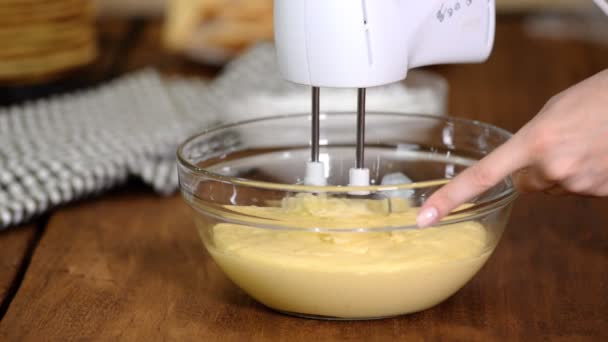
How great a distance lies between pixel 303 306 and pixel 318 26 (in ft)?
0.74

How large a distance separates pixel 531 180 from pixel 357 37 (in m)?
0.18

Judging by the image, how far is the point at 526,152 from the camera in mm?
663

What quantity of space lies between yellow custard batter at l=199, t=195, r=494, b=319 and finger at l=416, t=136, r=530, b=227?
0.11 ft

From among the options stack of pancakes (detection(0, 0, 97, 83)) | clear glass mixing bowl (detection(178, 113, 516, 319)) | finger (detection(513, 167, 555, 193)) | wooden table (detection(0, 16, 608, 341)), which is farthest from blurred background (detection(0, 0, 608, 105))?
finger (detection(513, 167, 555, 193))

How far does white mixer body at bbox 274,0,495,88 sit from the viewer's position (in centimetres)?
69

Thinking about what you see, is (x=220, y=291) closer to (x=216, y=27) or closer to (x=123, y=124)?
(x=123, y=124)

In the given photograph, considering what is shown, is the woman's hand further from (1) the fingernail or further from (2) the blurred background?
(2) the blurred background

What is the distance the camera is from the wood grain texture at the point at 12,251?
2.84ft

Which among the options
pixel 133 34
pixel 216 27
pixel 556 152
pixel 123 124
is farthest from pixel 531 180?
pixel 133 34

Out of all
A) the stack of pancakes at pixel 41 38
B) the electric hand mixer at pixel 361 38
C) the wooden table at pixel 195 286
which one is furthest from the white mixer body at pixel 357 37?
the stack of pancakes at pixel 41 38

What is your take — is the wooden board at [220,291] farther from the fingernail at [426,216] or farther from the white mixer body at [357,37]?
the white mixer body at [357,37]

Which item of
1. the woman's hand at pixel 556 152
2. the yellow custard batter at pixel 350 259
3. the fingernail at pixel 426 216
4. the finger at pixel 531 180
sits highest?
the woman's hand at pixel 556 152

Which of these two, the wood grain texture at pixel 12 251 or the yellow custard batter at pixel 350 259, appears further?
the wood grain texture at pixel 12 251

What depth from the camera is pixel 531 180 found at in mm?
713
